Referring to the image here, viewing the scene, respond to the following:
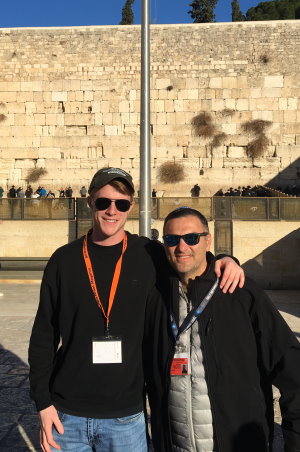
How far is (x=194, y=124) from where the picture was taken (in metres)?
19.0

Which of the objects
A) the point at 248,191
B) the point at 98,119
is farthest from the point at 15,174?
the point at 248,191

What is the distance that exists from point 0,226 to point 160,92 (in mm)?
9714

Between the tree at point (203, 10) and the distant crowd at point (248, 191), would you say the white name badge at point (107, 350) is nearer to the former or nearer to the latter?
the distant crowd at point (248, 191)

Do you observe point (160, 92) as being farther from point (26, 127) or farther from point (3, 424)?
point (3, 424)

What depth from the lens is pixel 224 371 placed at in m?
1.83

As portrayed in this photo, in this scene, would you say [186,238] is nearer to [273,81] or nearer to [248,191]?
[248,191]

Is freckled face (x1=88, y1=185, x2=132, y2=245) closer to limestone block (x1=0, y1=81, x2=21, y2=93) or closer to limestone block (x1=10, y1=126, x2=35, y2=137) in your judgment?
limestone block (x1=10, y1=126, x2=35, y2=137)

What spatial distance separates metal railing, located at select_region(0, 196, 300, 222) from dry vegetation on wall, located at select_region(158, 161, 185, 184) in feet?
21.7

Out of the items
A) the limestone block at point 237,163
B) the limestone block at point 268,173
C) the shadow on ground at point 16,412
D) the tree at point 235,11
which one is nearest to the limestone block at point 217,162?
the limestone block at point 237,163

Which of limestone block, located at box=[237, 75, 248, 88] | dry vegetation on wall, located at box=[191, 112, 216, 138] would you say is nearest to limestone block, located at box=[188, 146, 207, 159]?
dry vegetation on wall, located at box=[191, 112, 216, 138]

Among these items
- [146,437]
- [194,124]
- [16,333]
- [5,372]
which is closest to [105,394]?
[146,437]

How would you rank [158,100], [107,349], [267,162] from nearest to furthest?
1. [107,349]
2. [267,162]
3. [158,100]

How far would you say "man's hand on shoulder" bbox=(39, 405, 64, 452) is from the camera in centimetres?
198

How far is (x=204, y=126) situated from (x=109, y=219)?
1744 cm
